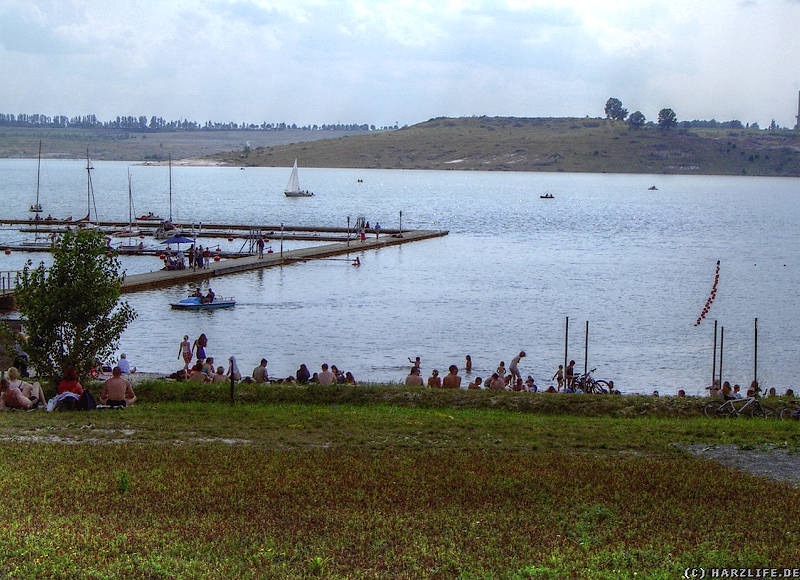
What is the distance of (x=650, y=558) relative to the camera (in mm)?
8727

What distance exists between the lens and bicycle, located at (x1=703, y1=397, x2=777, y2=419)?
18469mm

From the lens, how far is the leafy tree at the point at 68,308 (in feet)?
60.9

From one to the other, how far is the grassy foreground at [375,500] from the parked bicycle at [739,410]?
242 cm

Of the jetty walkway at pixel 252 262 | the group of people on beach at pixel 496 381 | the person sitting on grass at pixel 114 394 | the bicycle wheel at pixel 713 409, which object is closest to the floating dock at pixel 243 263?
the jetty walkway at pixel 252 262

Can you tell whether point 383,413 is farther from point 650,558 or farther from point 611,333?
point 611,333

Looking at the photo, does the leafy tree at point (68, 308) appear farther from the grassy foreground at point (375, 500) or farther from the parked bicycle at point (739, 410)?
the parked bicycle at point (739, 410)

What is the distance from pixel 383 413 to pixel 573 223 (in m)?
115

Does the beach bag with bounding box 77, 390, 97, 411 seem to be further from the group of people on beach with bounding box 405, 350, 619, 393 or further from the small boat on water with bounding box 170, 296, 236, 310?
the small boat on water with bounding box 170, 296, 236, 310

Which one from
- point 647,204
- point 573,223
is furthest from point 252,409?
point 647,204

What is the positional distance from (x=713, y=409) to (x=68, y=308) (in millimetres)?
13053

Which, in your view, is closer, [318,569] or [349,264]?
[318,569]

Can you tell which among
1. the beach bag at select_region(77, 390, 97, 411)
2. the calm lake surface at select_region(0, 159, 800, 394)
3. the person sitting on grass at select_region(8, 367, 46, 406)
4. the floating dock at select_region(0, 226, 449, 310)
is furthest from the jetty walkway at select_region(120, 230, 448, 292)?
the beach bag at select_region(77, 390, 97, 411)

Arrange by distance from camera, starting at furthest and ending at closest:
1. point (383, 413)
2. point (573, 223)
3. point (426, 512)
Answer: point (573, 223)
point (383, 413)
point (426, 512)

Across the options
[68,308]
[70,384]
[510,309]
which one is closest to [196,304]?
[510,309]
